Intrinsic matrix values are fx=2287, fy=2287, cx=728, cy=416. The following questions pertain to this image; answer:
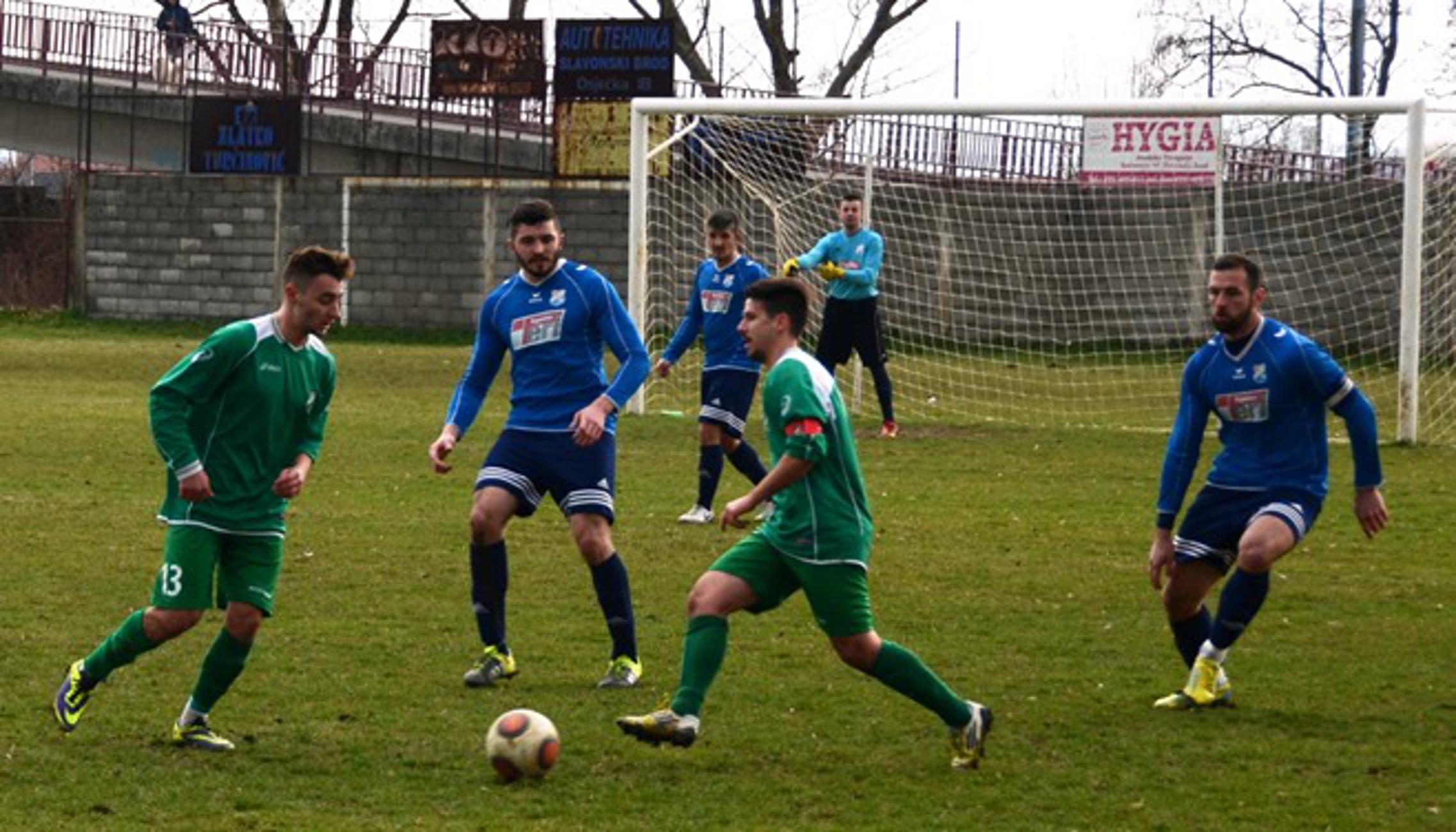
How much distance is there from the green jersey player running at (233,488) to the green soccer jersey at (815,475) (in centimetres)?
148

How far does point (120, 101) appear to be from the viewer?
40219 millimetres

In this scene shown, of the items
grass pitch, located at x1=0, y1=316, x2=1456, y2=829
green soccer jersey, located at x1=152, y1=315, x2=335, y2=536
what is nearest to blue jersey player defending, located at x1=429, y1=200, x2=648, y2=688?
grass pitch, located at x1=0, y1=316, x2=1456, y2=829

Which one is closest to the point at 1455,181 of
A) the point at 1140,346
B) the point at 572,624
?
the point at 1140,346

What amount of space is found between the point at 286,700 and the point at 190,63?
3419 centimetres

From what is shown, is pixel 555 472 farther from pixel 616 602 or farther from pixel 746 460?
pixel 746 460

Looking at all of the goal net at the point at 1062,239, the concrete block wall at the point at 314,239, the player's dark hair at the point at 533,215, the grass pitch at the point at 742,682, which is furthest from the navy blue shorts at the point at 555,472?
the concrete block wall at the point at 314,239

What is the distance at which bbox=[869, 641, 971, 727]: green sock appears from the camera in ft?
23.3

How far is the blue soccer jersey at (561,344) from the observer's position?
886 cm

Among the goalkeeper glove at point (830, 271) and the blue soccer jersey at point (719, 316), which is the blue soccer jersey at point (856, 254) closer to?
the goalkeeper glove at point (830, 271)

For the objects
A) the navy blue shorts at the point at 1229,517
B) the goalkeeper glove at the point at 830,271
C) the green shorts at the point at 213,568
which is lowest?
the green shorts at the point at 213,568

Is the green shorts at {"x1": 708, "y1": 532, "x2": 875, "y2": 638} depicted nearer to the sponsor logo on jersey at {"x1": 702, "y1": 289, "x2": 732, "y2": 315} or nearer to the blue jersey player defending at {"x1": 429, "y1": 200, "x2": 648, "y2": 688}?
the blue jersey player defending at {"x1": 429, "y1": 200, "x2": 648, "y2": 688}

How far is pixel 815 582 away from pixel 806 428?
19.7 inches

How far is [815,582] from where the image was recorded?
7.05 meters

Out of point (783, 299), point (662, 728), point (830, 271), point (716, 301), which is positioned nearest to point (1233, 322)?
point (783, 299)
